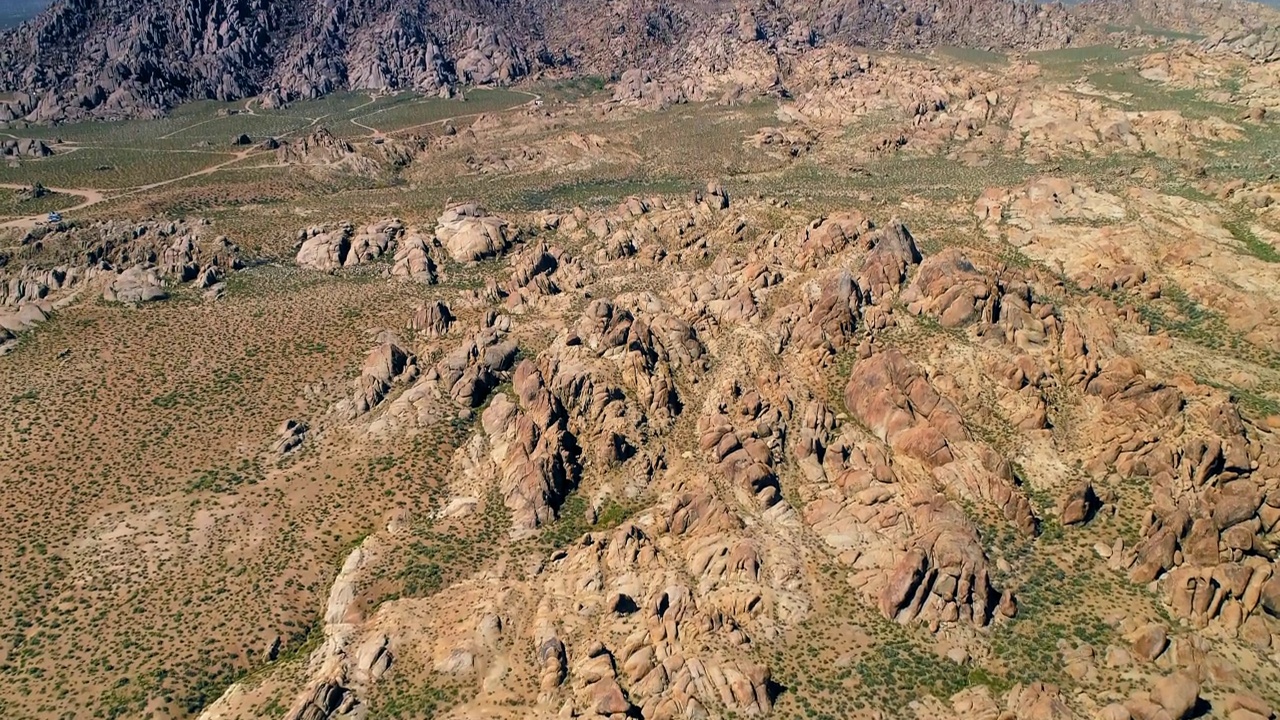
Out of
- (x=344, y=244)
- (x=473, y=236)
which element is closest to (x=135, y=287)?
(x=344, y=244)

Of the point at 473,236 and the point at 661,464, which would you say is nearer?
the point at 661,464

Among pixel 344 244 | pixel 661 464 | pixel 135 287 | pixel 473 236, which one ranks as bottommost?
pixel 661 464

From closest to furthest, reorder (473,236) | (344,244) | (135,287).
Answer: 1. (135,287)
2. (473,236)
3. (344,244)

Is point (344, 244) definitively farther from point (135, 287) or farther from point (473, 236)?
point (135, 287)

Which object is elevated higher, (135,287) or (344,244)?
(135,287)

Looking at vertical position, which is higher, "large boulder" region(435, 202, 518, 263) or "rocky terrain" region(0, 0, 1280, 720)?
"large boulder" region(435, 202, 518, 263)

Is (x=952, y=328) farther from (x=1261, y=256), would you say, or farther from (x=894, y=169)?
(x=894, y=169)

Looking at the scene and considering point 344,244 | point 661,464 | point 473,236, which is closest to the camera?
point 661,464

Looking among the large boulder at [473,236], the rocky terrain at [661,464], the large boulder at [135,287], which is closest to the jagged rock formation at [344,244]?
the rocky terrain at [661,464]

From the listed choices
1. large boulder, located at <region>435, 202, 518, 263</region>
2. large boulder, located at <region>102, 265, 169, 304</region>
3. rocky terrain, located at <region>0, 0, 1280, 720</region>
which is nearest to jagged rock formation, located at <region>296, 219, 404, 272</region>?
rocky terrain, located at <region>0, 0, 1280, 720</region>

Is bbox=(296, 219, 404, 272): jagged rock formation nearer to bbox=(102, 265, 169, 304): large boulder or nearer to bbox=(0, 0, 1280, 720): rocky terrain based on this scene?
bbox=(0, 0, 1280, 720): rocky terrain
